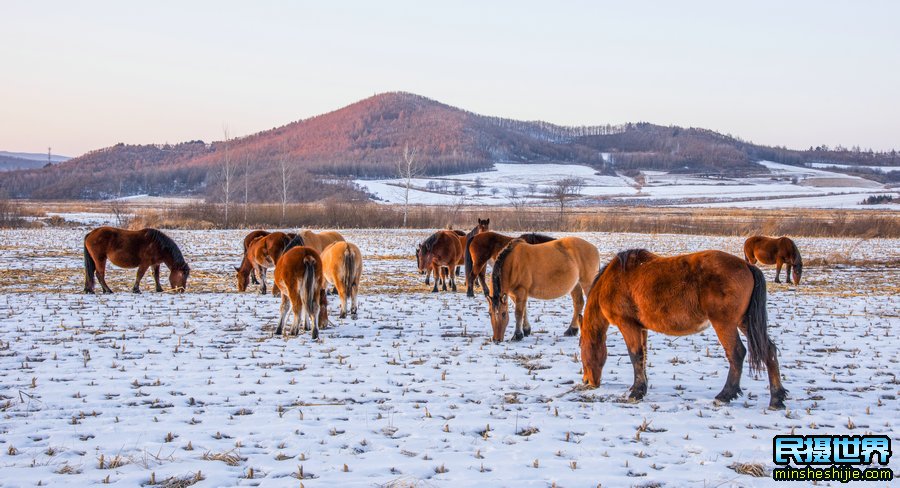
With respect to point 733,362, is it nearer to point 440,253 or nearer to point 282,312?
point 282,312

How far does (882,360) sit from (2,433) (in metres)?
10.00

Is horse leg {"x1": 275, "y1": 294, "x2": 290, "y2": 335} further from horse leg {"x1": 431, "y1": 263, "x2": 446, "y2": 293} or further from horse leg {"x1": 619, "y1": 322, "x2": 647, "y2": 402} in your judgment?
horse leg {"x1": 431, "y1": 263, "x2": 446, "y2": 293}

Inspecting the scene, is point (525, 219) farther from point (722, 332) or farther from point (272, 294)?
point (722, 332)

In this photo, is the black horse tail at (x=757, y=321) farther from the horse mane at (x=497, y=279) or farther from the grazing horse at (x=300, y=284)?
the grazing horse at (x=300, y=284)

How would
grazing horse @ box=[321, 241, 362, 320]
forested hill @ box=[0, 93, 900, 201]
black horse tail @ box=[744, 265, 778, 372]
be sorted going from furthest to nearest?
1. forested hill @ box=[0, 93, 900, 201]
2. grazing horse @ box=[321, 241, 362, 320]
3. black horse tail @ box=[744, 265, 778, 372]

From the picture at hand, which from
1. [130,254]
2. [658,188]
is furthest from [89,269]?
[658,188]

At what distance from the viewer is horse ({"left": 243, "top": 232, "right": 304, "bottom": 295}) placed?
548 inches

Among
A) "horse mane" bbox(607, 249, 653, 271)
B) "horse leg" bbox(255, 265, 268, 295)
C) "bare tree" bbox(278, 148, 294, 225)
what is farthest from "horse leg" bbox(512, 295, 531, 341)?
"bare tree" bbox(278, 148, 294, 225)

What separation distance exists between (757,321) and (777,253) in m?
14.5

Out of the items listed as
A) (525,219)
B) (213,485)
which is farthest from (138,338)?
(525,219)

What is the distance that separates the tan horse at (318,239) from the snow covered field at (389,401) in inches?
129

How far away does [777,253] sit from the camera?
18.8 m

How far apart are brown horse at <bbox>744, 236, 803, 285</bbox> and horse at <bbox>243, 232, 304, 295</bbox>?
1276cm

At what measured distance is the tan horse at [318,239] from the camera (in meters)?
15.5
